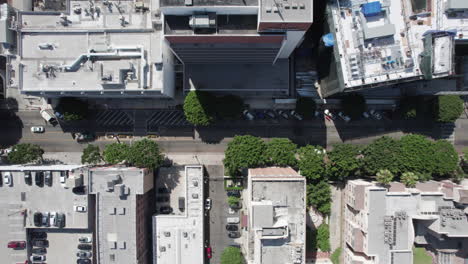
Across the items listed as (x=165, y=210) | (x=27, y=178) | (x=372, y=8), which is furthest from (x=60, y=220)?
(x=372, y=8)

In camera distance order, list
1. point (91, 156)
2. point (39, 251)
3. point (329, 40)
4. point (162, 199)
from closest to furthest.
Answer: point (329, 40) → point (39, 251) → point (91, 156) → point (162, 199)

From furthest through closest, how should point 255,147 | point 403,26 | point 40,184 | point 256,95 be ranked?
point 256,95
point 255,147
point 40,184
point 403,26

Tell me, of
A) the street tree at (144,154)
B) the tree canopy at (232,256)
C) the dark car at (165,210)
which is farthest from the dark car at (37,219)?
the tree canopy at (232,256)

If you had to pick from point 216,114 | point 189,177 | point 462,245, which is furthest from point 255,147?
point 462,245

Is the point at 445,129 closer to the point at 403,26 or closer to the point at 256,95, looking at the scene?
the point at 403,26

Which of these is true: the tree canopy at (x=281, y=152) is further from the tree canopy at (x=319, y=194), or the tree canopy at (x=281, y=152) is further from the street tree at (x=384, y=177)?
the street tree at (x=384, y=177)

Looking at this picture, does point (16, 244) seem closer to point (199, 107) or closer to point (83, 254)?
point (83, 254)
